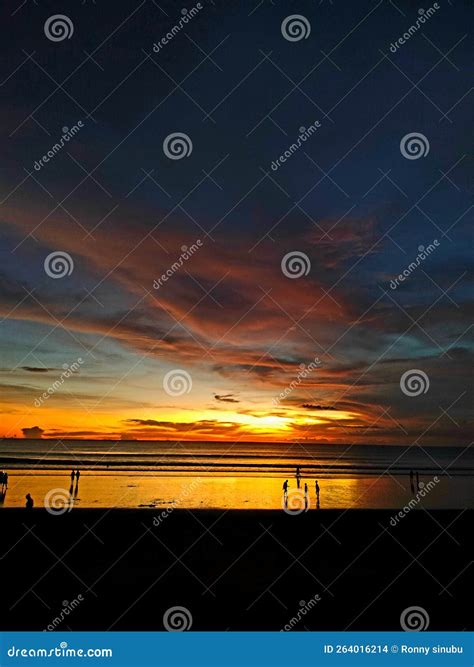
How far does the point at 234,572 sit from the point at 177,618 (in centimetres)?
192

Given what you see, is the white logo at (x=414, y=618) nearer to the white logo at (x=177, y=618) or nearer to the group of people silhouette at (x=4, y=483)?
the white logo at (x=177, y=618)

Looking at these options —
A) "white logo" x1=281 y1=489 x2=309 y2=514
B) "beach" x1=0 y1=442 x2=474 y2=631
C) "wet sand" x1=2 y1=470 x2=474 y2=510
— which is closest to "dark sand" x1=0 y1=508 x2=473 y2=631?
"beach" x1=0 y1=442 x2=474 y2=631

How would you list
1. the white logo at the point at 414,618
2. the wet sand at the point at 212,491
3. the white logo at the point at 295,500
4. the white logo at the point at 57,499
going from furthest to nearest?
the wet sand at the point at 212,491 < the white logo at the point at 295,500 < the white logo at the point at 57,499 < the white logo at the point at 414,618

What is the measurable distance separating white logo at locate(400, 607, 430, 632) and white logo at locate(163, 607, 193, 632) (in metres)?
2.48

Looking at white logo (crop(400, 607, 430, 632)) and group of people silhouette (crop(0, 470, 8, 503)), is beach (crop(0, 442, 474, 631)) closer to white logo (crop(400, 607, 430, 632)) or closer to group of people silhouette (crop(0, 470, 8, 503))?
white logo (crop(400, 607, 430, 632))

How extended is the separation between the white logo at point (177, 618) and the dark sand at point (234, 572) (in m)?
0.10

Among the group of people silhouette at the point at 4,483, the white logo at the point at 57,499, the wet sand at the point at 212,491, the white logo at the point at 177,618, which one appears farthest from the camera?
the group of people silhouette at the point at 4,483

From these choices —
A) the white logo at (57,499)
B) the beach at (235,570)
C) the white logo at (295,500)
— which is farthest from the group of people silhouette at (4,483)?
the white logo at (295,500)

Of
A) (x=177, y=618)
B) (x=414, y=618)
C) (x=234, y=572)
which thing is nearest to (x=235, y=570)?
(x=234, y=572)

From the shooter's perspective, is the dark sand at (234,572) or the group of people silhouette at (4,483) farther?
the group of people silhouette at (4,483)

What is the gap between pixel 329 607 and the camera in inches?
253

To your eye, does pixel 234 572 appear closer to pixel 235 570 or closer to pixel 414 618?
pixel 235 570

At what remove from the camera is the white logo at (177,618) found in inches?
228
